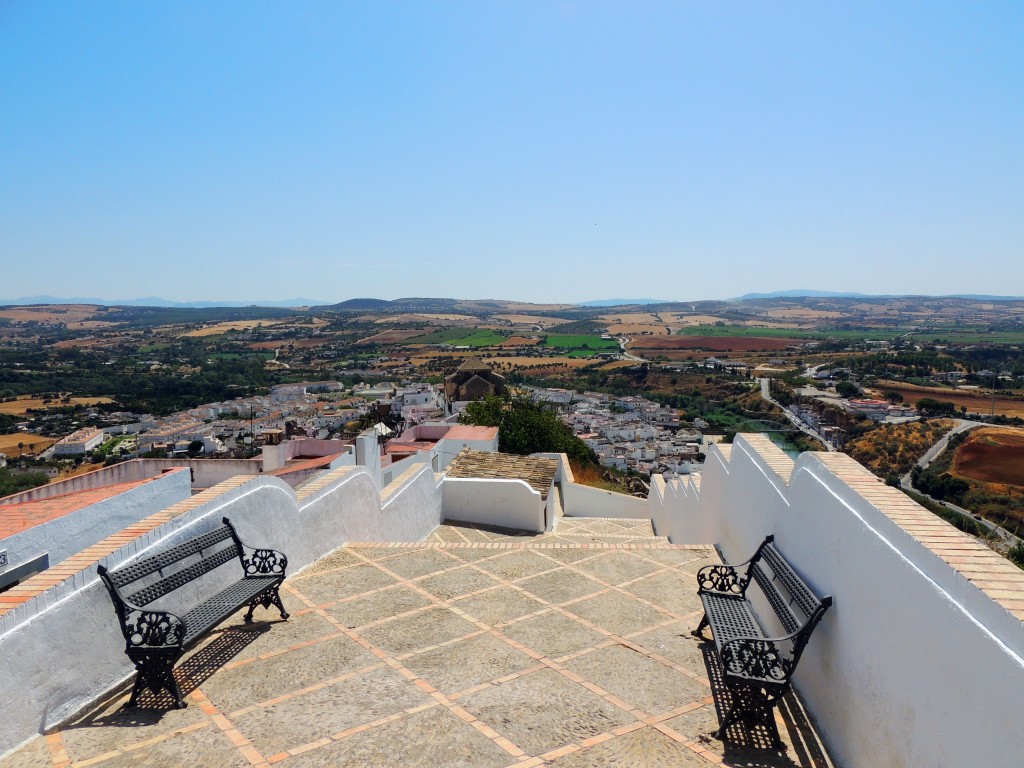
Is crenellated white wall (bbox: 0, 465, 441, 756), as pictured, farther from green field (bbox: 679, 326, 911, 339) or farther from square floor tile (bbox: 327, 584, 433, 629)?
green field (bbox: 679, 326, 911, 339)

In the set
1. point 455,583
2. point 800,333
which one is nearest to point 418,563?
point 455,583

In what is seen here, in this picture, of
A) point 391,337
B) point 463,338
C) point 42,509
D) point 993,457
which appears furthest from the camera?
point 391,337

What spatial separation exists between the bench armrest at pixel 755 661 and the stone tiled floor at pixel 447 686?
346mm

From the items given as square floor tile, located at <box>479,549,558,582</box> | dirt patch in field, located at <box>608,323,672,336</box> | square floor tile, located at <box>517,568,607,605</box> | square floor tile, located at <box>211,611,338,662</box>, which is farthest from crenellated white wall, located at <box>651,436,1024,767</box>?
dirt patch in field, located at <box>608,323,672,336</box>

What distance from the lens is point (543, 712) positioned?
3.65 m

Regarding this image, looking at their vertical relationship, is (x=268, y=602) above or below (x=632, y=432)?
above

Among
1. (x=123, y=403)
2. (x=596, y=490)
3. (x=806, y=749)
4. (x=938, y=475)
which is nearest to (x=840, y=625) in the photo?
(x=806, y=749)

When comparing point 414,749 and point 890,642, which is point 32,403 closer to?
point 414,749

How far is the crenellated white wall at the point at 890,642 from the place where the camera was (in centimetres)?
219

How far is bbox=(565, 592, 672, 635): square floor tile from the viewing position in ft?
16.0

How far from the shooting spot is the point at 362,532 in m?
7.18

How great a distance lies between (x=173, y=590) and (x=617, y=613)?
329 cm

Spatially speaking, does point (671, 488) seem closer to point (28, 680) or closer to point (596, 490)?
point (596, 490)

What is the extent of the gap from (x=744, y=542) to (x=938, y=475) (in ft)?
107
